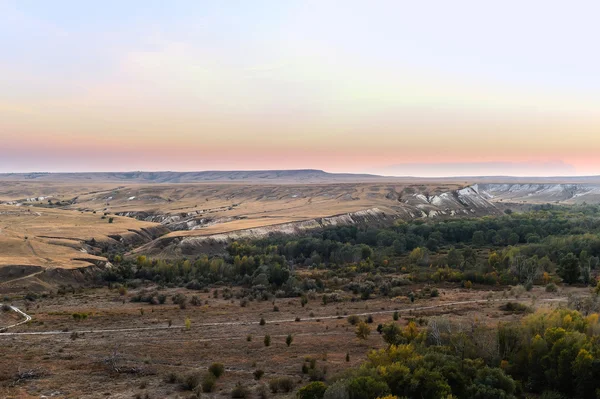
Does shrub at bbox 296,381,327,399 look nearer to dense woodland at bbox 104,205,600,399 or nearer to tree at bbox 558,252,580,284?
dense woodland at bbox 104,205,600,399

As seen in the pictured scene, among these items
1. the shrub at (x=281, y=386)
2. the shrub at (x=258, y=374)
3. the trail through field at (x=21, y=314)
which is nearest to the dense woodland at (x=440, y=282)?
the shrub at (x=281, y=386)

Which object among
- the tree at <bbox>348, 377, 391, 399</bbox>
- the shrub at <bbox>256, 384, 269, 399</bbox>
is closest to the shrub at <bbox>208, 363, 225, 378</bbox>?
the shrub at <bbox>256, 384, 269, 399</bbox>

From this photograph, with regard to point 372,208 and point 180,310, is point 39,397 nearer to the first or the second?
point 180,310

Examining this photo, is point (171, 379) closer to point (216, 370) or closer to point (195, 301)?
point (216, 370)

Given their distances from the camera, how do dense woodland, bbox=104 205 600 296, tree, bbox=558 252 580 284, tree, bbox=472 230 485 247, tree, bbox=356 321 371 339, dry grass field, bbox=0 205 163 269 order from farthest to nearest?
tree, bbox=472 230 485 247 < dry grass field, bbox=0 205 163 269 < dense woodland, bbox=104 205 600 296 < tree, bbox=558 252 580 284 < tree, bbox=356 321 371 339

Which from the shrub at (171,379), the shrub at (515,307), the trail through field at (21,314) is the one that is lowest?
the trail through field at (21,314)

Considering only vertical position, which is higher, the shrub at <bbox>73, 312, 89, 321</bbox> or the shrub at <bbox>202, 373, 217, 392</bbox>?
the shrub at <bbox>202, 373, 217, 392</bbox>

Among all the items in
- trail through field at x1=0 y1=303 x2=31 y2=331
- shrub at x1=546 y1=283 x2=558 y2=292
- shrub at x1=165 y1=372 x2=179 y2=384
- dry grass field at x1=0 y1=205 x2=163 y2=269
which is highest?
dry grass field at x1=0 y1=205 x2=163 y2=269

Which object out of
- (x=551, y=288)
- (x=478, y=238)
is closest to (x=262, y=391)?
(x=551, y=288)

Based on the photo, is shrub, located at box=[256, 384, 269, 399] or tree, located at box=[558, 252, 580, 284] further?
tree, located at box=[558, 252, 580, 284]

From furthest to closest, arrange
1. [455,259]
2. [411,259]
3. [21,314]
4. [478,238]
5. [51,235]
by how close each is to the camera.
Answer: [478,238]
[51,235]
[411,259]
[455,259]
[21,314]

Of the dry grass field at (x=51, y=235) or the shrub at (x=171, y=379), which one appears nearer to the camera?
the shrub at (x=171, y=379)

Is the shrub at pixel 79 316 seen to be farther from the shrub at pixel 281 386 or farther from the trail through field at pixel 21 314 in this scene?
the shrub at pixel 281 386
